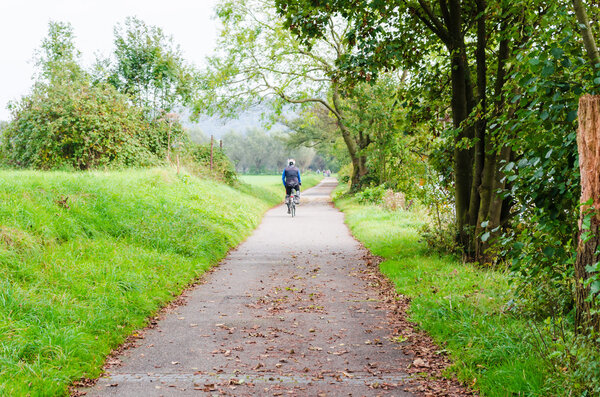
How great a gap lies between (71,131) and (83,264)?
37.5 ft

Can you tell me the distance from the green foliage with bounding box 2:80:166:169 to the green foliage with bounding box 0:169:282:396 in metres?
4.42

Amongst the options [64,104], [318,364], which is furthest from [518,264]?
[64,104]

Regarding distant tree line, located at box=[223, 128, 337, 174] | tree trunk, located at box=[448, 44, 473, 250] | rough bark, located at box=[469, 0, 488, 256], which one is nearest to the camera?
rough bark, located at box=[469, 0, 488, 256]

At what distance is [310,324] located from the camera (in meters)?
6.36

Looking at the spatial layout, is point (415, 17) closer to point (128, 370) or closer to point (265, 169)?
point (128, 370)

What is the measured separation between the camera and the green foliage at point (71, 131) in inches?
666

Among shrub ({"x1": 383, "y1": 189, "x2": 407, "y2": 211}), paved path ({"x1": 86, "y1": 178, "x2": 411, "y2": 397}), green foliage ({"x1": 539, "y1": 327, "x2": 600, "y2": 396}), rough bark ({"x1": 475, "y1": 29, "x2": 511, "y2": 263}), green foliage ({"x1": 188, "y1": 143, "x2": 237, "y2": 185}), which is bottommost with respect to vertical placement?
paved path ({"x1": 86, "y1": 178, "x2": 411, "y2": 397})

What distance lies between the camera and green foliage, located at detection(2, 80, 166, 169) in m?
16.9

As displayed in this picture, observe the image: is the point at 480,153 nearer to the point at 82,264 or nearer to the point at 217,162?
the point at 82,264

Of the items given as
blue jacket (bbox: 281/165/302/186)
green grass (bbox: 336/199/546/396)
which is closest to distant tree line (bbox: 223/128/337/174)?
blue jacket (bbox: 281/165/302/186)

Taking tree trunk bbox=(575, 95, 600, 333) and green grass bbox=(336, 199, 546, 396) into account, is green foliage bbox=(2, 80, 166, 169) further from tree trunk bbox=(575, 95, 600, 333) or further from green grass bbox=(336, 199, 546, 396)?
tree trunk bbox=(575, 95, 600, 333)

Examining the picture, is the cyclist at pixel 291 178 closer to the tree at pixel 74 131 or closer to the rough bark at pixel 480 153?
the tree at pixel 74 131

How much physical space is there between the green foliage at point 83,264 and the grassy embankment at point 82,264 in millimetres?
12

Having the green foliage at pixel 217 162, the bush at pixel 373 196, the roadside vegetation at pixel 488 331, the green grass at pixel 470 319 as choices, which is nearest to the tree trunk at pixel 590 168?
the roadside vegetation at pixel 488 331
